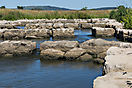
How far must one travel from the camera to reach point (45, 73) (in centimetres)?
677

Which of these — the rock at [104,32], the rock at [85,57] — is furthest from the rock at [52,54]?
the rock at [104,32]

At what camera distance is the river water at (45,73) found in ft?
19.1

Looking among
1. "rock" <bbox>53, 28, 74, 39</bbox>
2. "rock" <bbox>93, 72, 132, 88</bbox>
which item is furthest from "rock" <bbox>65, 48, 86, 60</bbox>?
"rock" <bbox>53, 28, 74, 39</bbox>

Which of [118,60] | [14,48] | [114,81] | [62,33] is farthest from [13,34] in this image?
[114,81]

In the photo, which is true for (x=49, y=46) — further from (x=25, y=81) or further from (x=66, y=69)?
(x=25, y=81)

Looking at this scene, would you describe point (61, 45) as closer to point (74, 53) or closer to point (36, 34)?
point (74, 53)

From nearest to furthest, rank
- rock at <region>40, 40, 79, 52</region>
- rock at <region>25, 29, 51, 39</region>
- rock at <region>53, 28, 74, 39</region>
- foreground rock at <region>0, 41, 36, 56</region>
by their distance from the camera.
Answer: rock at <region>40, 40, 79, 52</region> < foreground rock at <region>0, 41, 36, 56</region> < rock at <region>25, 29, 51, 39</region> < rock at <region>53, 28, 74, 39</region>

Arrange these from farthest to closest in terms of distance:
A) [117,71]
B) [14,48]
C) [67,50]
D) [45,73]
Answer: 1. [14,48]
2. [67,50]
3. [45,73]
4. [117,71]

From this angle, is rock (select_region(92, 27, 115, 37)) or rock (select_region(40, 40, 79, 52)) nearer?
rock (select_region(40, 40, 79, 52))

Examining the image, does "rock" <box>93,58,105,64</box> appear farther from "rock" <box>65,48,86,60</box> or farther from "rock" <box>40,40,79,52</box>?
"rock" <box>40,40,79,52</box>

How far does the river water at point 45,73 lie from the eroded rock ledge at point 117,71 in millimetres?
937

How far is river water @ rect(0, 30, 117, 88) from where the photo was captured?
5.82 meters

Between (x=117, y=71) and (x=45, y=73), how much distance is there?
2697mm

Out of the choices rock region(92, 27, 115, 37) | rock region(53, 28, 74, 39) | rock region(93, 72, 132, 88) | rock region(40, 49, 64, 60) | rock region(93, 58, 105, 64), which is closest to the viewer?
rock region(93, 72, 132, 88)
